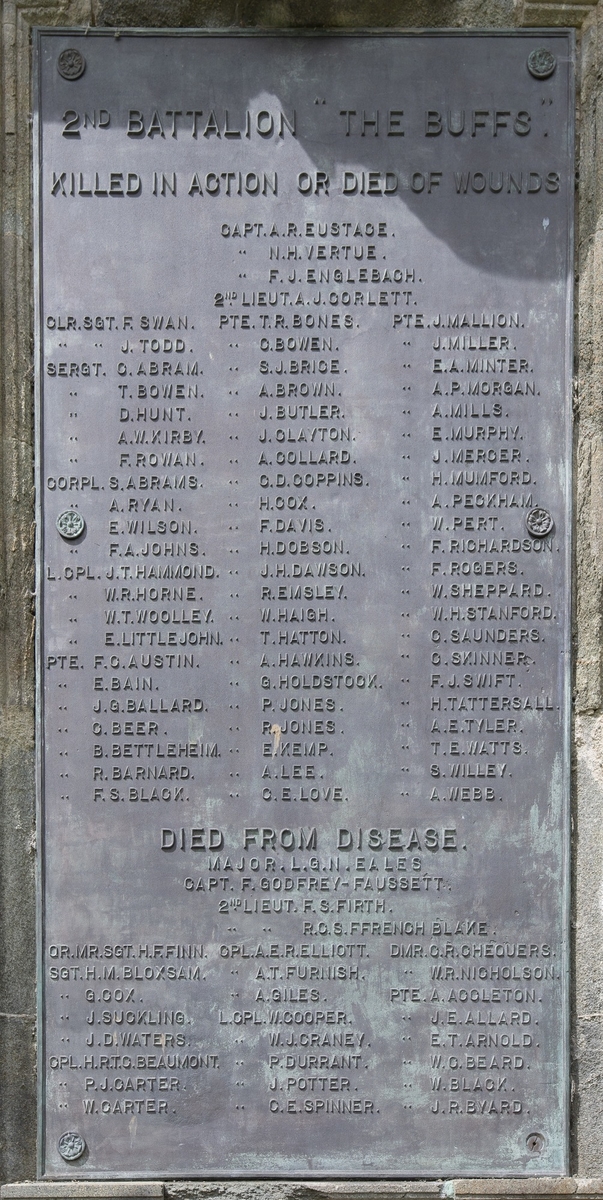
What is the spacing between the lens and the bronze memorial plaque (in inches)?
161

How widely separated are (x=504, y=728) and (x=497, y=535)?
0.74 m

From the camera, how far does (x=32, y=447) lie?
4199 millimetres

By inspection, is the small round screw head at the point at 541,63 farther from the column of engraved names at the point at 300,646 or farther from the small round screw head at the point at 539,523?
the small round screw head at the point at 539,523

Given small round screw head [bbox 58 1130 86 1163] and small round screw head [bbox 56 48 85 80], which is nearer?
small round screw head [bbox 58 1130 86 1163]

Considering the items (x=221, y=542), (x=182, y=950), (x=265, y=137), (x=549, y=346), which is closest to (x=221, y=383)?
(x=221, y=542)

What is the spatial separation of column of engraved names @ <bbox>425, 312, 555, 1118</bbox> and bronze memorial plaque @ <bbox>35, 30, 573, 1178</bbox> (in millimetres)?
12

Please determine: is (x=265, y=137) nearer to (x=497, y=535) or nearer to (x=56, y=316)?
(x=56, y=316)

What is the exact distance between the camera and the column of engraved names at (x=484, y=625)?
161 inches

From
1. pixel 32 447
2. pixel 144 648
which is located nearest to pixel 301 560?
pixel 144 648

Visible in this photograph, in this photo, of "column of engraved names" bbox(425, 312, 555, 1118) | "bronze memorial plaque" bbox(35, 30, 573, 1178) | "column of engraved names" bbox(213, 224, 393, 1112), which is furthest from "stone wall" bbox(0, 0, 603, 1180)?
"column of engraved names" bbox(213, 224, 393, 1112)

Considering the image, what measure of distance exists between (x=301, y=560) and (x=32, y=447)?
3.72ft

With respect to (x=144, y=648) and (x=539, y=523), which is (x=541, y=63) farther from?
(x=144, y=648)

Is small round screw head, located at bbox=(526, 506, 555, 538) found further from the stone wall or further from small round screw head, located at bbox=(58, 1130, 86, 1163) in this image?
small round screw head, located at bbox=(58, 1130, 86, 1163)

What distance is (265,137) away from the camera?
4.17 meters
